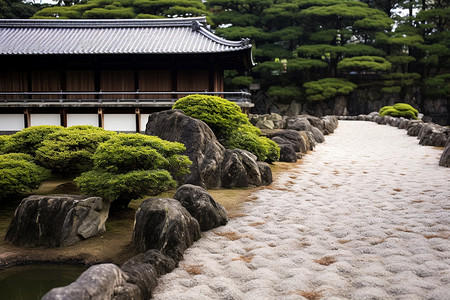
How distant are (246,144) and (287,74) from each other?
33.9 metres

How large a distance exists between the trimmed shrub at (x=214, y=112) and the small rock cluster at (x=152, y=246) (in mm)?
4834

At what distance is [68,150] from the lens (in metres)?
9.38

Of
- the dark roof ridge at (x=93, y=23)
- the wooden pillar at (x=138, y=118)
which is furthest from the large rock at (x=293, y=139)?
the dark roof ridge at (x=93, y=23)

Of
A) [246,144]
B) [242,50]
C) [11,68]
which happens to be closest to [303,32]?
[242,50]

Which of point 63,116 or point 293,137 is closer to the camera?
point 293,137

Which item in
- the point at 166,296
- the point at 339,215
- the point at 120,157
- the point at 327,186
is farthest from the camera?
the point at 327,186

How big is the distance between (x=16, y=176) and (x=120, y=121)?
13.7 meters

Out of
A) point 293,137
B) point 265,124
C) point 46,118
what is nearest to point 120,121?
point 46,118

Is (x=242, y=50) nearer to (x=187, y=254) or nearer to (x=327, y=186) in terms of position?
(x=327, y=186)

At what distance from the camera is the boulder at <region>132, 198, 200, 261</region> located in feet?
18.6

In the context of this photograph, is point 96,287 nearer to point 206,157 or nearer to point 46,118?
point 206,157

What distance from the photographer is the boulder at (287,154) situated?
571 inches

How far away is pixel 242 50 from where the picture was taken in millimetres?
21078

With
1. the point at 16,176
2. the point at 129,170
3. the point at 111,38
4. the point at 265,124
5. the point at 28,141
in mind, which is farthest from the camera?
the point at 111,38
